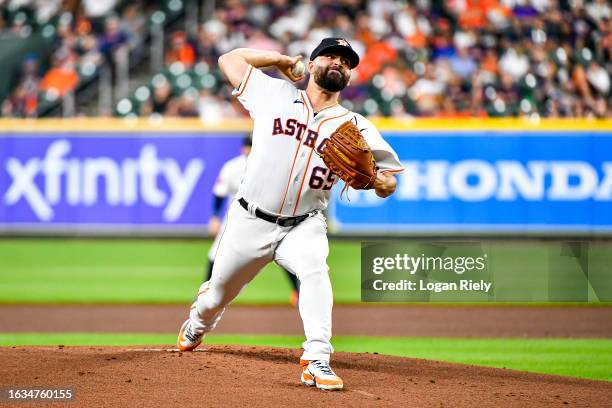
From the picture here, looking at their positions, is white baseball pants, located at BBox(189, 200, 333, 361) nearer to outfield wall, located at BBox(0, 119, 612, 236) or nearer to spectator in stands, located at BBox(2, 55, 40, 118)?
outfield wall, located at BBox(0, 119, 612, 236)

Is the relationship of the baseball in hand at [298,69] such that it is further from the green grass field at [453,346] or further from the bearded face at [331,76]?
the green grass field at [453,346]

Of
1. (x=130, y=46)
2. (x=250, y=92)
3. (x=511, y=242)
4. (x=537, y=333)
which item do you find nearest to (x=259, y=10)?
(x=130, y=46)

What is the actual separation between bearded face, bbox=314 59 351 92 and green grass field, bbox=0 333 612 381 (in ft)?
9.61

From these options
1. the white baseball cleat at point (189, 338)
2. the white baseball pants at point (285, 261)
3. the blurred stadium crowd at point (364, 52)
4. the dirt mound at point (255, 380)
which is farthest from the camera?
the blurred stadium crowd at point (364, 52)

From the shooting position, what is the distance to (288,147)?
607 centimetres

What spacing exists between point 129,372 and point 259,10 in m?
13.4

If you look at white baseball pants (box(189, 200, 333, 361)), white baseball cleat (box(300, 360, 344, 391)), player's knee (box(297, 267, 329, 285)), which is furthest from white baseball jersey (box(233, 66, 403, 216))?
white baseball cleat (box(300, 360, 344, 391))

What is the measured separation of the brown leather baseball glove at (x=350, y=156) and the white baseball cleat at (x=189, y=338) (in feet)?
5.38

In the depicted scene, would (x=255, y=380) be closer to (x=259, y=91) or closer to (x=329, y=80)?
(x=259, y=91)

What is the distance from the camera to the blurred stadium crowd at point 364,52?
16.7m

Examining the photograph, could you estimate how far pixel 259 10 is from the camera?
61.8ft

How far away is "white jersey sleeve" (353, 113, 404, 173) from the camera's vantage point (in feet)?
20.3

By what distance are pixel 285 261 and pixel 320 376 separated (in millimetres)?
762

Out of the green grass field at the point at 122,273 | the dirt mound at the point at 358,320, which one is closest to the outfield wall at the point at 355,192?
the green grass field at the point at 122,273
